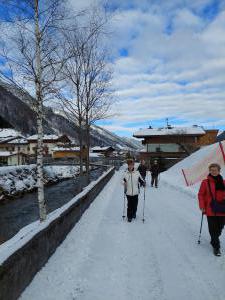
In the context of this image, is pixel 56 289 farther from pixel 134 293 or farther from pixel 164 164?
pixel 164 164

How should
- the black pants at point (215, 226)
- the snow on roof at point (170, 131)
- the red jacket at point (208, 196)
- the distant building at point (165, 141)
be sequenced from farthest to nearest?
the snow on roof at point (170, 131) < the distant building at point (165, 141) < the red jacket at point (208, 196) < the black pants at point (215, 226)

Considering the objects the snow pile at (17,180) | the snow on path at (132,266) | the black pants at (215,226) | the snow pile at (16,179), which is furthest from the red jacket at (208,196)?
the snow pile at (16,179)

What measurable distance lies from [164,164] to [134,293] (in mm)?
45581

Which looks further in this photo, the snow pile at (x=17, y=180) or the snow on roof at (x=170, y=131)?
the snow on roof at (x=170, y=131)

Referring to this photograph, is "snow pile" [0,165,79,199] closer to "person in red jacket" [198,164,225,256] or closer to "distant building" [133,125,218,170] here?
"person in red jacket" [198,164,225,256]

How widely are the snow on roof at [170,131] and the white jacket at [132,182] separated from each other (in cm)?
4972

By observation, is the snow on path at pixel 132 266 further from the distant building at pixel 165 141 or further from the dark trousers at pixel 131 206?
the distant building at pixel 165 141

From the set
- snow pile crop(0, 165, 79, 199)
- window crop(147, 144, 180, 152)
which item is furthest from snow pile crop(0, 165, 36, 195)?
window crop(147, 144, 180, 152)

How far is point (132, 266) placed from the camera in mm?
6320

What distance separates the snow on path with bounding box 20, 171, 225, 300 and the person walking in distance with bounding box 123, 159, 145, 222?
0.69 m

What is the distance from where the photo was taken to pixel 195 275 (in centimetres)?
577

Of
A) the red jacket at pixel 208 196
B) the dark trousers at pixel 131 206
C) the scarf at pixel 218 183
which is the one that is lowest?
the dark trousers at pixel 131 206

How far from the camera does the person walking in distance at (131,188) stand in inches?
426

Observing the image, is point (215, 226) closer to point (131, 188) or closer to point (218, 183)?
point (218, 183)
